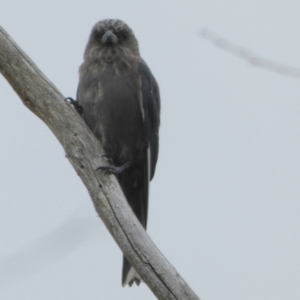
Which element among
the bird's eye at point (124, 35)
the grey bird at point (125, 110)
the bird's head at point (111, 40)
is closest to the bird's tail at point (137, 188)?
the grey bird at point (125, 110)

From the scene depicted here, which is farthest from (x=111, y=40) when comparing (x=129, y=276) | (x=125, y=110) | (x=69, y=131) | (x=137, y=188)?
(x=129, y=276)

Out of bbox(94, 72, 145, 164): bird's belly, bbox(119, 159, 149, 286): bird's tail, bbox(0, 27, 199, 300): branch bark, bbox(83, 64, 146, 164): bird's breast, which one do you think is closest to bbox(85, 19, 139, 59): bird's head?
bbox(83, 64, 146, 164): bird's breast

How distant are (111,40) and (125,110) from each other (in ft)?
2.06

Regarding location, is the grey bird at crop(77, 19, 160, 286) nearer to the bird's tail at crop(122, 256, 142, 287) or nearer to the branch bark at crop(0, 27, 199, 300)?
the bird's tail at crop(122, 256, 142, 287)

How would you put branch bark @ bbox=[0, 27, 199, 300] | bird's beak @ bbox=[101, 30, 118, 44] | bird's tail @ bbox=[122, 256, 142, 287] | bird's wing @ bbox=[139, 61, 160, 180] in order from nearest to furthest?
1. branch bark @ bbox=[0, 27, 199, 300]
2. bird's tail @ bbox=[122, 256, 142, 287]
3. bird's wing @ bbox=[139, 61, 160, 180]
4. bird's beak @ bbox=[101, 30, 118, 44]

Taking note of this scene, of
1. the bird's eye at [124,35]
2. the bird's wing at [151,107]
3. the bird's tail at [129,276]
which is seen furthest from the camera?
the bird's eye at [124,35]

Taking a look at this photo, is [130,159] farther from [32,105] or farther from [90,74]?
[32,105]

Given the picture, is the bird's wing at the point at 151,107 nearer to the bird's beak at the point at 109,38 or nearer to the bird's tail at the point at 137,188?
the bird's tail at the point at 137,188

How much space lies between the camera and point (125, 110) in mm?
5379

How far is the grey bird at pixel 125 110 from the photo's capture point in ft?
17.4

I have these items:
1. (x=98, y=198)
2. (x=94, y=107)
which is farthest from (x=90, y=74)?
(x=98, y=198)

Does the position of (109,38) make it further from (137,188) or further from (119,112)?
(137,188)

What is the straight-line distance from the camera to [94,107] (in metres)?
5.29

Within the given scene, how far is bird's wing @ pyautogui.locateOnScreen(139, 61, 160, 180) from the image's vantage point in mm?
5406
